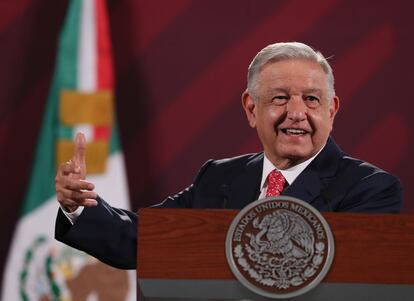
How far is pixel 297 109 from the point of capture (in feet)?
6.77

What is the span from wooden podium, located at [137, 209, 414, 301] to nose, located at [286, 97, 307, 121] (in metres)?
0.57

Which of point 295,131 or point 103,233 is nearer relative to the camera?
point 103,233

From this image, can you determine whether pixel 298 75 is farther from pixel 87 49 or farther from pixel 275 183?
pixel 87 49

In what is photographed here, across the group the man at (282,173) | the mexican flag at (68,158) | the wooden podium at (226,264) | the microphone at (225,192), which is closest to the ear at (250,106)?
the man at (282,173)

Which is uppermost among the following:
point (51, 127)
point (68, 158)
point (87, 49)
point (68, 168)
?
point (87, 49)

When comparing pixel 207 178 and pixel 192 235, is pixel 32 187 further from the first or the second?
pixel 192 235

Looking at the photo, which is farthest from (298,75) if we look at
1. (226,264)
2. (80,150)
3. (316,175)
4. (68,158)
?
(68,158)

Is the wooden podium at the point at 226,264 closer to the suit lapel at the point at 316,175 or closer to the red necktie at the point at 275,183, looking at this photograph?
the suit lapel at the point at 316,175

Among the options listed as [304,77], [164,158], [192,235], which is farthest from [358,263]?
[164,158]

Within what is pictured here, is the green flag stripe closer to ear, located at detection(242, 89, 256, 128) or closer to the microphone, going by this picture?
ear, located at detection(242, 89, 256, 128)

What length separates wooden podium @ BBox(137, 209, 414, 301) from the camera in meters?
1.51

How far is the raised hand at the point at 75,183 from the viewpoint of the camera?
1.76m

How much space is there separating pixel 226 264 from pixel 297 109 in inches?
25.2

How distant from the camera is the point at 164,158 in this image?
3691 mm
